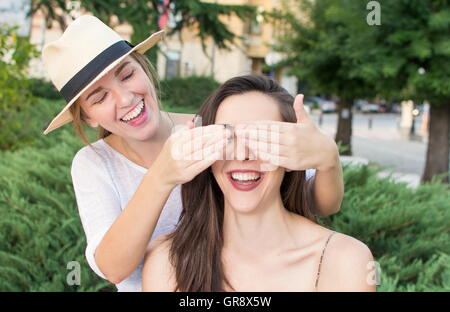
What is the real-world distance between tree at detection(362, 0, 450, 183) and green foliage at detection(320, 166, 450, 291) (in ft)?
15.5

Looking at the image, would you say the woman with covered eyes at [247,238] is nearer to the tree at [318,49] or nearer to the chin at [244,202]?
the chin at [244,202]

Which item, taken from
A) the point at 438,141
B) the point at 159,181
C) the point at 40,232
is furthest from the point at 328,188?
the point at 438,141

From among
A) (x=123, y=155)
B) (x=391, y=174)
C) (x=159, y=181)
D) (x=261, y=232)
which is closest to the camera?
(x=159, y=181)

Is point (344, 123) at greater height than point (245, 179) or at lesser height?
lesser

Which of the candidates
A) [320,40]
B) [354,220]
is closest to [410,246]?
[354,220]

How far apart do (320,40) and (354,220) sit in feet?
33.7

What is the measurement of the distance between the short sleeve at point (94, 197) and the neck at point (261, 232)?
41 centimetres

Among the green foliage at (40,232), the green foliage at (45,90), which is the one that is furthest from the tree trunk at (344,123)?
the green foliage at (40,232)

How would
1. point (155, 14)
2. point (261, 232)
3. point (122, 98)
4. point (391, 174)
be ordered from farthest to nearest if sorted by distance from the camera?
point (155, 14), point (391, 174), point (122, 98), point (261, 232)

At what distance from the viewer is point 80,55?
1.78m

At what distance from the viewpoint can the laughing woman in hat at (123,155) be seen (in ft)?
4.64

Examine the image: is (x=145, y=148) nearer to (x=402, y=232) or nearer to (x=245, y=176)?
(x=245, y=176)

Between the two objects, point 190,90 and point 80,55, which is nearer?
point 80,55

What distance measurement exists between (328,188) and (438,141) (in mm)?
10289
